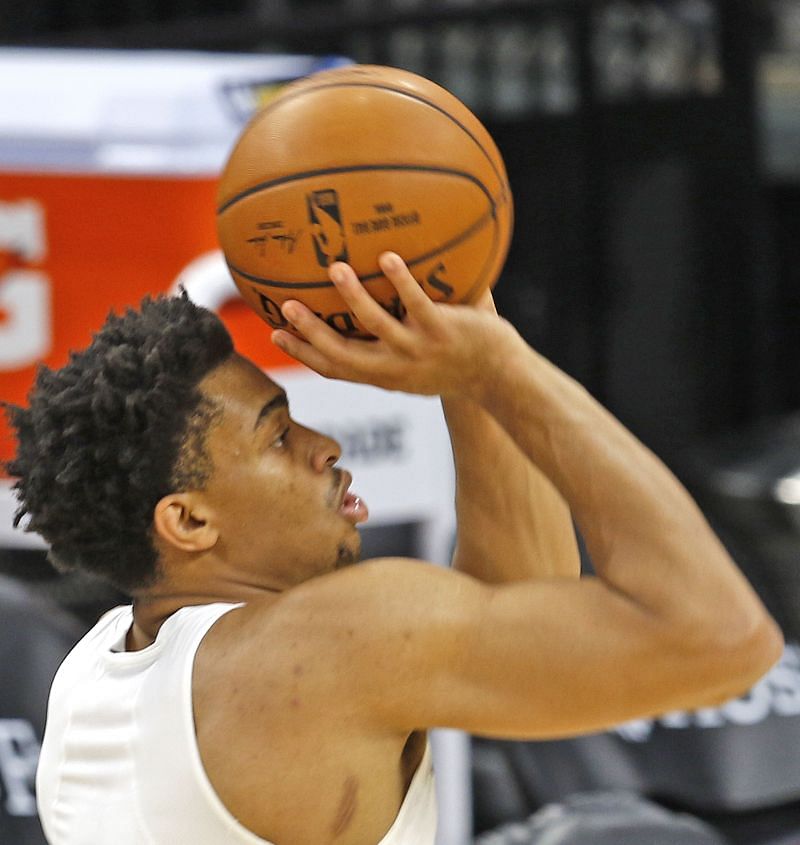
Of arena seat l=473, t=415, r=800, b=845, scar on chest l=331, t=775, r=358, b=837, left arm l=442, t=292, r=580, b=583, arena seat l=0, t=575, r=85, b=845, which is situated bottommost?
arena seat l=473, t=415, r=800, b=845

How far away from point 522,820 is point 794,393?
3.34 meters

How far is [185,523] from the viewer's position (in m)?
1.78

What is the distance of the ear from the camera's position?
1.75m

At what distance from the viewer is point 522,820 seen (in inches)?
160

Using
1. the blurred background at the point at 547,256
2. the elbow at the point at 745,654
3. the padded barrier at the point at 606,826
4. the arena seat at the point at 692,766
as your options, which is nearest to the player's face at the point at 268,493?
the elbow at the point at 745,654

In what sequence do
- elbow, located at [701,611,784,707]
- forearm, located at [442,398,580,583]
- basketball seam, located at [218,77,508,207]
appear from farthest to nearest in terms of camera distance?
forearm, located at [442,398,580,583] → basketball seam, located at [218,77,508,207] → elbow, located at [701,611,784,707]

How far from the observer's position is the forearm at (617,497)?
5.23 ft

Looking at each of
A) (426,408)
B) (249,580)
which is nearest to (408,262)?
(249,580)

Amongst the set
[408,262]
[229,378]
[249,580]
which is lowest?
[249,580]

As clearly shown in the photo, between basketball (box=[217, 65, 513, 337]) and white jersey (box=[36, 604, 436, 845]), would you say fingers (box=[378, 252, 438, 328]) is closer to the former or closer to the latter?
basketball (box=[217, 65, 513, 337])

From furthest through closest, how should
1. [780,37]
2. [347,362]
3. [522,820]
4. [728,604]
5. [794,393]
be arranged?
[794,393] → [780,37] → [522,820] → [347,362] → [728,604]

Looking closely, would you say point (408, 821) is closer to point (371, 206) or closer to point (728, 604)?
point (728, 604)

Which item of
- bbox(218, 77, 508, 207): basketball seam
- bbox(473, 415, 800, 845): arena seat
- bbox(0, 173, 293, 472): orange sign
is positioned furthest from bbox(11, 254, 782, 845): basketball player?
bbox(473, 415, 800, 845): arena seat

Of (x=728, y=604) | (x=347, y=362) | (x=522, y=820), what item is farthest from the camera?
(x=522, y=820)
